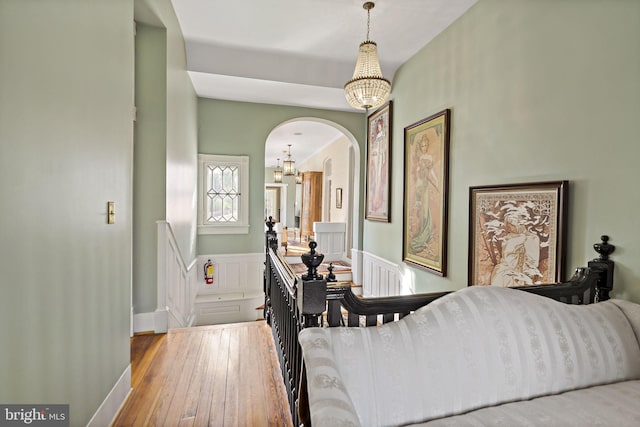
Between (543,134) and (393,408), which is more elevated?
(543,134)

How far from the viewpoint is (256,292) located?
498cm

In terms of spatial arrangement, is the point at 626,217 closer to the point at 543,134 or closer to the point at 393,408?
the point at 543,134

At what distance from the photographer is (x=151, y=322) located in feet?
9.52

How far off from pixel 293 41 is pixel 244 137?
5.94ft

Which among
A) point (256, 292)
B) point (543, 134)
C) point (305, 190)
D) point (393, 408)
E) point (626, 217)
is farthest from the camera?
point (305, 190)

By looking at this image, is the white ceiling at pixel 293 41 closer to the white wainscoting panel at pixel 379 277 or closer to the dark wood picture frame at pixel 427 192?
the dark wood picture frame at pixel 427 192

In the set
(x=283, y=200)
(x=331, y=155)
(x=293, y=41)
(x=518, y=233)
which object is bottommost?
(x=518, y=233)

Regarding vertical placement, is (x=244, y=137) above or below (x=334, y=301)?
above

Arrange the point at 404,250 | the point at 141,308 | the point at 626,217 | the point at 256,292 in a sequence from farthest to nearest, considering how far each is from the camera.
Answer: the point at 256,292 < the point at 404,250 < the point at 141,308 < the point at 626,217

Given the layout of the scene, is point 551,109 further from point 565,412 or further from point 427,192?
point 565,412

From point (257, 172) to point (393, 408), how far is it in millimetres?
4283

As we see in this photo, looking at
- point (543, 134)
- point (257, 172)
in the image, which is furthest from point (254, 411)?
point (257, 172)

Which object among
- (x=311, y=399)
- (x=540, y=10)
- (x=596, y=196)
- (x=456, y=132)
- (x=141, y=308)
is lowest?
(x=141, y=308)

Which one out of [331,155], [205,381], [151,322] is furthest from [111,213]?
[331,155]
